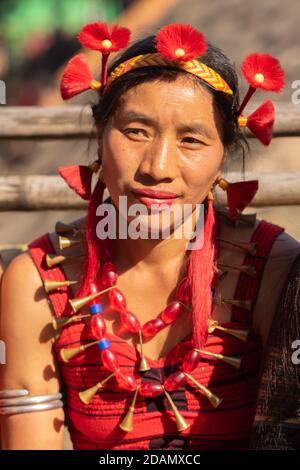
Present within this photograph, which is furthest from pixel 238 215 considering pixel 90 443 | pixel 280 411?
pixel 90 443

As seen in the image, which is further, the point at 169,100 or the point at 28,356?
the point at 28,356

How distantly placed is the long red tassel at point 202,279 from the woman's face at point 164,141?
15 cm

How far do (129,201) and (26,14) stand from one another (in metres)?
6.62

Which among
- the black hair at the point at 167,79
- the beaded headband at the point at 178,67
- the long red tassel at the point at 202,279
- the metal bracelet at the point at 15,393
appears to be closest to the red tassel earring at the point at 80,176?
the beaded headband at the point at 178,67

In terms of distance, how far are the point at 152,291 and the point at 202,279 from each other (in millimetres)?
181

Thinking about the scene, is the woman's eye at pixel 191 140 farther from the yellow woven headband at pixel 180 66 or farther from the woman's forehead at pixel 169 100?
the yellow woven headband at pixel 180 66

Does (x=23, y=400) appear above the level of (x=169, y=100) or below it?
Result: below

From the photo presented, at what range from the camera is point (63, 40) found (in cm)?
808

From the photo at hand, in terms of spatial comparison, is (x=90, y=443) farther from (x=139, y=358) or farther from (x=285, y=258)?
(x=285, y=258)

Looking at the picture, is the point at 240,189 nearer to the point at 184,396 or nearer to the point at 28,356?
the point at 184,396

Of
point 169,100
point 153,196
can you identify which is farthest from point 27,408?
point 169,100

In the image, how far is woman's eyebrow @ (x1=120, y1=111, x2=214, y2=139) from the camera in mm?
2041

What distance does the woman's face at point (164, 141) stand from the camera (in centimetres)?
203
